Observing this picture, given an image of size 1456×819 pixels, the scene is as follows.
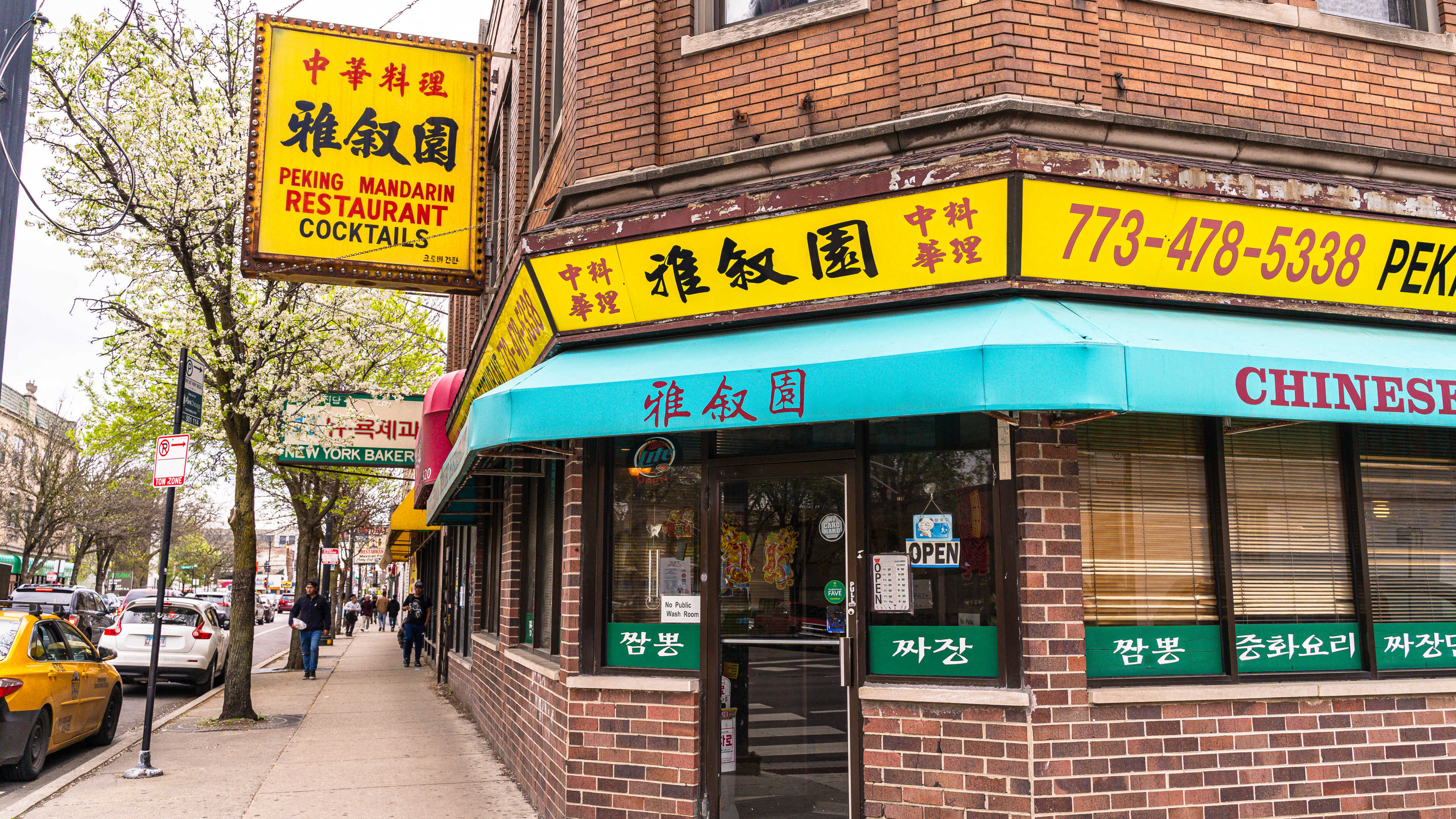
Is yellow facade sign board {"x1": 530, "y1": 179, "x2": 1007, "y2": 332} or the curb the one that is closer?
yellow facade sign board {"x1": 530, "y1": 179, "x2": 1007, "y2": 332}

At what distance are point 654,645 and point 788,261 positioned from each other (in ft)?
8.42

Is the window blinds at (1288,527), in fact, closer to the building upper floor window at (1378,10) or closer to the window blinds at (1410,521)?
the window blinds at (1410,521)

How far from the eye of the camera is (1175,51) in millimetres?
6152

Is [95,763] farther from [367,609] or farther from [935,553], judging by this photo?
[367,609]

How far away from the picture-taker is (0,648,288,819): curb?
310 inches

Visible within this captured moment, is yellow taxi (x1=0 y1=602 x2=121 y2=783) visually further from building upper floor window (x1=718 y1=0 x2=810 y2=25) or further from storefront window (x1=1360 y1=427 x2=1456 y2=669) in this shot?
storefront window (x1=1360 y1=427 x2=1456 y2=669)

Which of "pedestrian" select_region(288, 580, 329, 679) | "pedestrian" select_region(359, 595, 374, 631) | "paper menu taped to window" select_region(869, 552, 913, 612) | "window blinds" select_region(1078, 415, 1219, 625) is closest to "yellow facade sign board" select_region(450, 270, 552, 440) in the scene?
"paper menu taped to window" select_region(869, 552, 913, 612)

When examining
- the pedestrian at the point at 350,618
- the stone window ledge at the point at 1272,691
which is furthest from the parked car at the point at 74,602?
the stone window ledge at the point at 1272,691

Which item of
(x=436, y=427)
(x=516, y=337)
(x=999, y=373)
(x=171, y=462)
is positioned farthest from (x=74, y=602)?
(x=999, y=373)

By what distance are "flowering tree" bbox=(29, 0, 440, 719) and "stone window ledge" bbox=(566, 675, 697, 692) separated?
7703 mm

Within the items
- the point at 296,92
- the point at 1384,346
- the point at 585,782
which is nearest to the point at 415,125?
the point at 296,92

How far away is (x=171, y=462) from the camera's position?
940 centimetres

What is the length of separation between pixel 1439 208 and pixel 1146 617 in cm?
297

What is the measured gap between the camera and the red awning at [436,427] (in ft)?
38.5
